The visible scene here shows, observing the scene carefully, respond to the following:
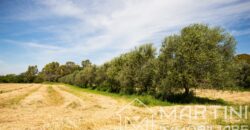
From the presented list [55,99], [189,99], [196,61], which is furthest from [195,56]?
[55,99]

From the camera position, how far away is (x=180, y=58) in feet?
111

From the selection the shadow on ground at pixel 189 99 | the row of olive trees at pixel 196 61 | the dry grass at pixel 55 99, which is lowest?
the dry grass at pixel 55 99

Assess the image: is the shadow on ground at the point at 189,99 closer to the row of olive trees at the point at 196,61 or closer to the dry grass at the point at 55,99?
the row of olive trees at the point at 196,61

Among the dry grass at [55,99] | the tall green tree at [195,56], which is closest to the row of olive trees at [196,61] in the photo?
the tall green tree at [195,56]

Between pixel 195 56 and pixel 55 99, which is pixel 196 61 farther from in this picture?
pixel 55 99

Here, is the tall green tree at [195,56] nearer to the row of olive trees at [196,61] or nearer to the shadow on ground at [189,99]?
the row of olive trees at [196,61]

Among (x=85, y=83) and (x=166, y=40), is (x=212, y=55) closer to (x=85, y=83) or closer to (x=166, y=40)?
(x=166, y=40)

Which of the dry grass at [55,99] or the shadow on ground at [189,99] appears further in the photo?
the dry grass at [55,99]

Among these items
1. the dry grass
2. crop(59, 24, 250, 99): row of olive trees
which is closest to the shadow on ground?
crop(59, 24, 250, 99): row of olive trees

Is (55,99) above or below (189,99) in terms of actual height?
below

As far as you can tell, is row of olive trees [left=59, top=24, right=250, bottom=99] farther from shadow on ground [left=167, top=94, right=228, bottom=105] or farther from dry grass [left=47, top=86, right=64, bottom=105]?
dry grass [left=47, top=86, right=64, bottom=105]

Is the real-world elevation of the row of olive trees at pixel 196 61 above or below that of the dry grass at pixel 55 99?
above

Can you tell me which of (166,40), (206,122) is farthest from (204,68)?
(206,122)

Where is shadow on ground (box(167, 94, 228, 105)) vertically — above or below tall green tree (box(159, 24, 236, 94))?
below
